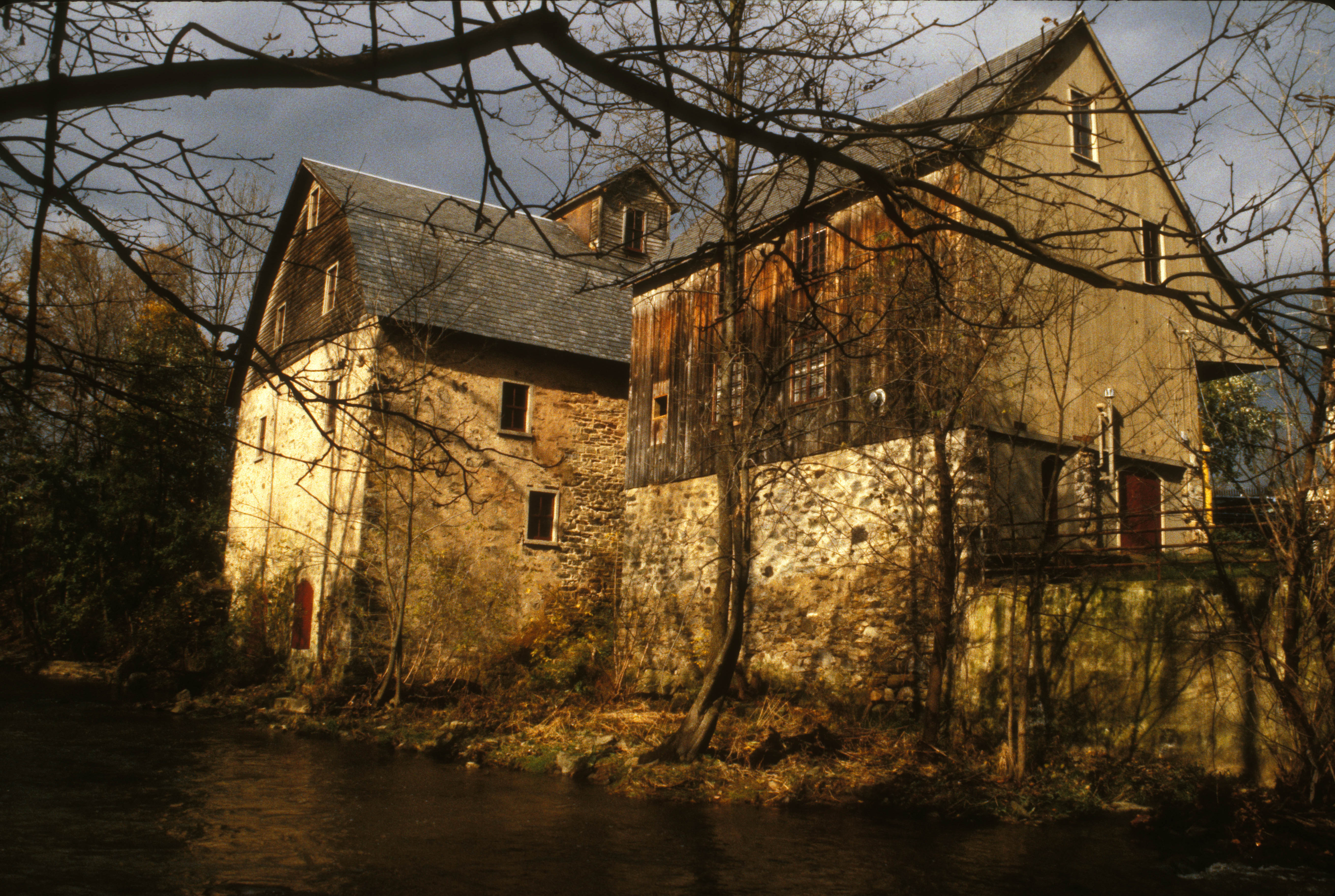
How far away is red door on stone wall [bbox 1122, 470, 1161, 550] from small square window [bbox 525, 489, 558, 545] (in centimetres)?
977

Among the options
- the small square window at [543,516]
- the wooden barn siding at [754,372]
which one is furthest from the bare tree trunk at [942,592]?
the small square window at [543,516]

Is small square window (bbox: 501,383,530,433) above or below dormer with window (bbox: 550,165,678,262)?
below

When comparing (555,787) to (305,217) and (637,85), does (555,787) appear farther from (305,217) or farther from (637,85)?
(305,217)

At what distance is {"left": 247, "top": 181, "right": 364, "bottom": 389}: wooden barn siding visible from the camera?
17391mm

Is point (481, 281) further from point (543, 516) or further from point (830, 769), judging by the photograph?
point (830, 769)

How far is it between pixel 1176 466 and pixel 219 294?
45.4 feet

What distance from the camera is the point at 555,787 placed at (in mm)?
10562

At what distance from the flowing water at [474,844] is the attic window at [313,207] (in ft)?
40.1

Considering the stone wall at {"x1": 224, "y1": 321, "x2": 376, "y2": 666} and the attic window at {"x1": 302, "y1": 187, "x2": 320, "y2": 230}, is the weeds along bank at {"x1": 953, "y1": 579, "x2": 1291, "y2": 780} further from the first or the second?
the attic window at {"x1": 302, "y1": 187, "x2": 320, "y2": 230}

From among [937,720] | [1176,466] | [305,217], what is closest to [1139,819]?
[937,720]

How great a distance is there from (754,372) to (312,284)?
1044cm

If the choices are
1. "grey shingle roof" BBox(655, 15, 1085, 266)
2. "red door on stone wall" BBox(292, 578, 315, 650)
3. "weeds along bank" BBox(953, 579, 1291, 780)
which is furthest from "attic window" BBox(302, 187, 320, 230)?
"weeds along bank" BBox(953, 579, 1291, 780)

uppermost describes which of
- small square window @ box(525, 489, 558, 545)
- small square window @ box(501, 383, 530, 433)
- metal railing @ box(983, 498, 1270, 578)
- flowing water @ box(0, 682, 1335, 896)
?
small square window @ box(501, 383, 530, 433)

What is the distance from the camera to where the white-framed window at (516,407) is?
59.7 ft
